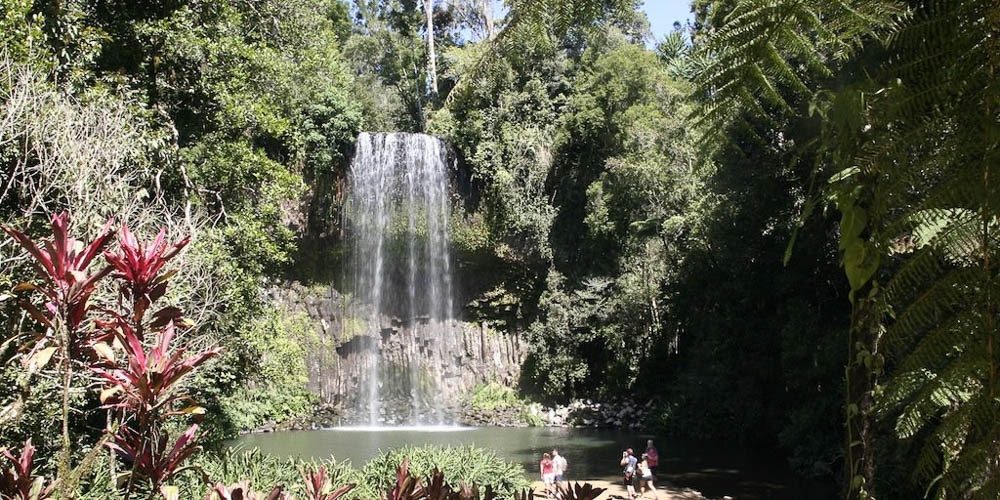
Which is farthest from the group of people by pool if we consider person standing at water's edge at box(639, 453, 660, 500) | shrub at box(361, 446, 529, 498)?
shrub at box(361, 446, 529, 498)

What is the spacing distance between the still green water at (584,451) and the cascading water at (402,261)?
7.45 ft

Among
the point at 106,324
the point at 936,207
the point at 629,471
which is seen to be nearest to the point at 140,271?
the point at 106,324

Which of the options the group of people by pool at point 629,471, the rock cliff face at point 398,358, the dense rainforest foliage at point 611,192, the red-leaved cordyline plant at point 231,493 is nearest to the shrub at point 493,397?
the rock cliff face at point 398,358

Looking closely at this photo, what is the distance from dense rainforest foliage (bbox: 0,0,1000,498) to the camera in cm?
121

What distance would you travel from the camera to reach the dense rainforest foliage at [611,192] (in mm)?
1206

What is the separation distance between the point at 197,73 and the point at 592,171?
1410 centimetres

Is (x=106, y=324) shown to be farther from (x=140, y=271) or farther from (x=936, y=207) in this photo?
(x=936, y=207)

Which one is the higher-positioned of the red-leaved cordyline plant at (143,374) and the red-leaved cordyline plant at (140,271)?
the red-leaved cordyline plant at (140,271)

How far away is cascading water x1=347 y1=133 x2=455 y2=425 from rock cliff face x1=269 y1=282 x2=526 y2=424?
43 mm

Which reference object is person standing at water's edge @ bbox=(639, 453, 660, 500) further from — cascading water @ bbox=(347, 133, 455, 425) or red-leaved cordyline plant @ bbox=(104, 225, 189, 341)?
cascading water @ bbox=(347, 133, 455, 425)

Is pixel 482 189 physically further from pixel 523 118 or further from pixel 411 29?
pixel 411 29

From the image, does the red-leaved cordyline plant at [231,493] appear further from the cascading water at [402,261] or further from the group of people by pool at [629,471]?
the cascading water at [402,261]

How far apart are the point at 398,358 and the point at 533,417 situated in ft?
15.3

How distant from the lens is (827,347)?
38.3 ft
